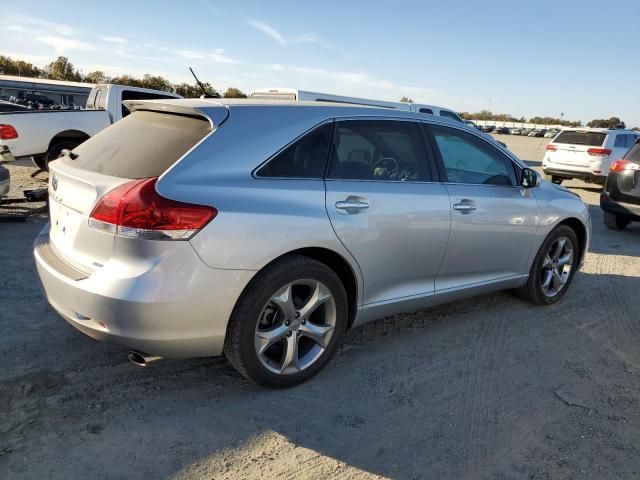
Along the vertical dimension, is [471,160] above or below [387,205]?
above

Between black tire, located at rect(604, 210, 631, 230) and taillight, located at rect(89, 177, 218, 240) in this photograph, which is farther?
black tire, located at rect(604, 210, 631, 230)

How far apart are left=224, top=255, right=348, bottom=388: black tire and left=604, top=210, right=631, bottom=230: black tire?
291 inches

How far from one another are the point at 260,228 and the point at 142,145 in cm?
87

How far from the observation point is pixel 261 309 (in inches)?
117

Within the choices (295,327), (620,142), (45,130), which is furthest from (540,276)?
(620,142)

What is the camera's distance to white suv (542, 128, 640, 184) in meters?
13.3

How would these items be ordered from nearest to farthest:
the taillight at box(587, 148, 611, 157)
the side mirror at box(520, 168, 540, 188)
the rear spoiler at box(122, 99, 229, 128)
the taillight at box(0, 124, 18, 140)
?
1. the rear spoiler at box(122, 99, 229, 128)
2. the side mirror at box(520, 168, 540, 188)
3. the taillight at box(0, 124, 18, 140)
4. the taillight at box(587, 148, 611, 157)

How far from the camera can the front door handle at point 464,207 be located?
3906 millimetres

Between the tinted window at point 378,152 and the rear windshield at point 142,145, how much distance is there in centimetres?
88

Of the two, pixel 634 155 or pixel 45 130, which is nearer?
pixel 634 155

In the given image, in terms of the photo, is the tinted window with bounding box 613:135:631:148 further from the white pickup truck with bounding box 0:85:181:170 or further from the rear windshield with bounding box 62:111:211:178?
the rear windshield with bounding box 62:111:211:178

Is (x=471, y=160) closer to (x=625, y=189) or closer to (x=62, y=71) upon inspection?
(x=625, y=189)

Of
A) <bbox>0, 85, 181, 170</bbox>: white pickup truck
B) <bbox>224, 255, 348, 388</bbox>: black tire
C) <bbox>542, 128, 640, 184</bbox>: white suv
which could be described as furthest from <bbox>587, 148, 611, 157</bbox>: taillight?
<bbox>224, 255, 348, 388</bbox>: black tire

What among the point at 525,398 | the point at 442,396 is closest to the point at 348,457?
the point at 442,396
